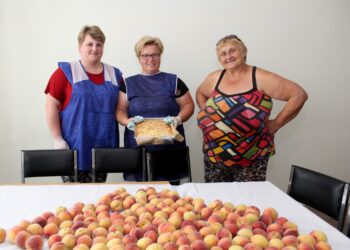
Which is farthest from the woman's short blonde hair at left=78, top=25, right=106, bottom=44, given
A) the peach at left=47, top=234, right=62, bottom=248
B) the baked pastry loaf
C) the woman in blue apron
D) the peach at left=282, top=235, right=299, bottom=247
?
the peach at left=282, top=235, right=299, bottom=247

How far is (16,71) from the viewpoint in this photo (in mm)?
2924

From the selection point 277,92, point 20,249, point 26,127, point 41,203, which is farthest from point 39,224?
point 26,127

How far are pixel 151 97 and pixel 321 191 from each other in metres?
1.13

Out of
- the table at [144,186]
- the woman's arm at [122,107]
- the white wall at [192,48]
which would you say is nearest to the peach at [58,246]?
the table at [144,186]

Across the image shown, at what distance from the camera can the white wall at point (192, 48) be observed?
290 cm

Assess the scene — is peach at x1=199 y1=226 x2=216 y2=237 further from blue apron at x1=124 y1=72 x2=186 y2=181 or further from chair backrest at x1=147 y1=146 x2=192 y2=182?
blue apron at x1=124 y1=72 x2=186 y2=181

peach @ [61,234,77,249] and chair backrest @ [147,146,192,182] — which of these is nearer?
peach @ [61,234,77,249]

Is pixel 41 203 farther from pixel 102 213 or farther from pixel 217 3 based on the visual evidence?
pixel 217 3

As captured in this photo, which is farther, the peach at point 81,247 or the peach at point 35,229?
the peach at point 35,229

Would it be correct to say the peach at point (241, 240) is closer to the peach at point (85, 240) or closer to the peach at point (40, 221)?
the peach at point (85, 240)

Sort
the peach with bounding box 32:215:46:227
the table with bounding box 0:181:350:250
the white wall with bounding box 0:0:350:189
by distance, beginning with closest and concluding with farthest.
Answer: the peach with bounding box 32:215:46:227 → the table with bounding box 0:181:350:250 → the white wall with bounding box 0:0:350:189

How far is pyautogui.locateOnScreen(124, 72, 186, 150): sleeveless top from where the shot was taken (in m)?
2.14

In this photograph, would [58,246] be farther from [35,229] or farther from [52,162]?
[52,162]

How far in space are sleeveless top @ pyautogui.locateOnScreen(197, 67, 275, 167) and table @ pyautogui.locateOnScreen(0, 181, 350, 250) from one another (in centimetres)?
40
